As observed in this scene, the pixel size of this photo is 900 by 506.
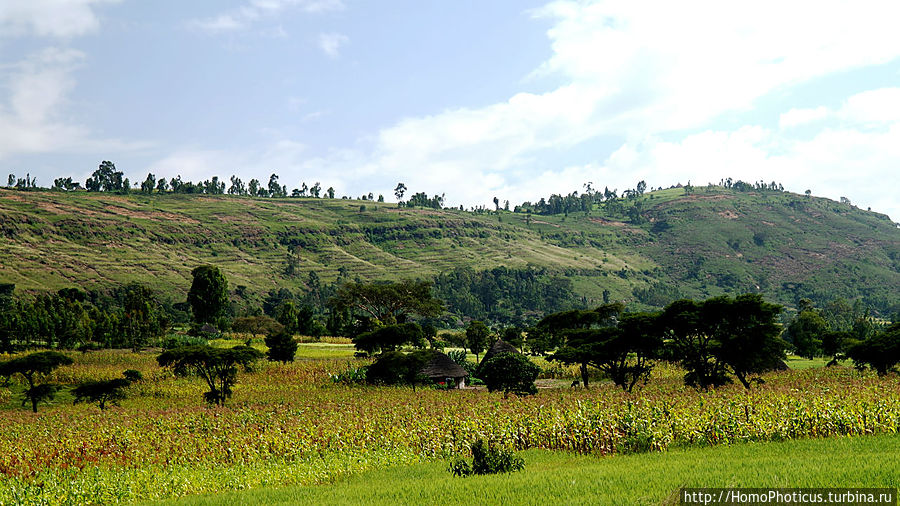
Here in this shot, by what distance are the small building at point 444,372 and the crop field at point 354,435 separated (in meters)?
18.8

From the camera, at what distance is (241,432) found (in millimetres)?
23734

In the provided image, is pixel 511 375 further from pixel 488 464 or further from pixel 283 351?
pixel 488 464

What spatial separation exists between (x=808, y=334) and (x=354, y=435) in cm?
7403

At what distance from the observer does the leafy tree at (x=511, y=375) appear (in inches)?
1523

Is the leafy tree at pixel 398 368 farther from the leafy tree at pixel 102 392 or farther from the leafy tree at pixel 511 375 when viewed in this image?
the leafy tree at pixel 102 392

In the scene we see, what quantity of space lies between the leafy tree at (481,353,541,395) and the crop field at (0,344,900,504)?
10.1 metres

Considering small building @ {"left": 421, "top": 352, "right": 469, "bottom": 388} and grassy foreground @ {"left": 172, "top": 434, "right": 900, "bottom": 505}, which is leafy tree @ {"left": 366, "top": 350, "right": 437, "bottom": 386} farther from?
grassy foreground @ {"left": 172, "top": 434, "right": 900, "bottom": 505}

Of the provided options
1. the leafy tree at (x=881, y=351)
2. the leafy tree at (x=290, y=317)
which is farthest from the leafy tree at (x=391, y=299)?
the leafy tree at (x=881, y=351)

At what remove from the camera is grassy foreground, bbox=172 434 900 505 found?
10.7m

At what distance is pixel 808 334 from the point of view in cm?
7931

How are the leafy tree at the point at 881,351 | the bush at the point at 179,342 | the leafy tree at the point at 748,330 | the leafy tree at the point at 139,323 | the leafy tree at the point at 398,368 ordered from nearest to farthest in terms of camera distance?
the leafy tree at the point at 748,330, the leafy tree at the point at 881,351, the leafy tree at the point at 398,368, the bush at the point at 179,342, the leafy tree at the point at 139,323

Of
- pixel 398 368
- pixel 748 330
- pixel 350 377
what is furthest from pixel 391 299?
pixel 748 330

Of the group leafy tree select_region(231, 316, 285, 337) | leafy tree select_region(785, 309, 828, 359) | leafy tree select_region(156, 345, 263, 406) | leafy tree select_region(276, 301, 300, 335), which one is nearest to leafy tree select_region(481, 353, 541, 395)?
leafy tree select_region(156, 345, 263, 406)

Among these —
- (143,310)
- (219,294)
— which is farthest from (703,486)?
(219,294)
